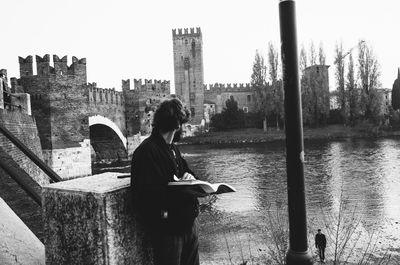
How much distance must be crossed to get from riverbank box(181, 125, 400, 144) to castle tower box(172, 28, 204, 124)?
1354cm

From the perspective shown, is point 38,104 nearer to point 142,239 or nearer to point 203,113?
point 142,239

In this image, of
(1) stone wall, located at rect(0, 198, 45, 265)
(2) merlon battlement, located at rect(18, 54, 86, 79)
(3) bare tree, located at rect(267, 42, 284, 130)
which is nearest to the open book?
(1) stone wall, located at rect(0, 198, 45, 265)

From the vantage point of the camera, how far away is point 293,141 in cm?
218

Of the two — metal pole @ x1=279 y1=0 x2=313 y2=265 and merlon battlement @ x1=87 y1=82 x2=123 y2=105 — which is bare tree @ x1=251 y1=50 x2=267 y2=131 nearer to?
merlon battlement @ x1=87 y1=82 x2=123 y2=105

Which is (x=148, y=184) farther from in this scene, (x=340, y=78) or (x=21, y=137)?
(x=340, y=78)

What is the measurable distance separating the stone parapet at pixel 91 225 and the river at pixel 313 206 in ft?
7.89

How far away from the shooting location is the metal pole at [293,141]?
2.14m

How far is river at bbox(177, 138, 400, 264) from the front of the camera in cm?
891

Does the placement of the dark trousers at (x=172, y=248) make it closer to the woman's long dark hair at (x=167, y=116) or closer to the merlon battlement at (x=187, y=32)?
the woman's long dark hair at (x=167, y=116)

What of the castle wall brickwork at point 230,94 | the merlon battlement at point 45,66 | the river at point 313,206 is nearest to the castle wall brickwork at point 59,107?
the merlon battlement at point 45,66

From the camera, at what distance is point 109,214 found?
1921 mm

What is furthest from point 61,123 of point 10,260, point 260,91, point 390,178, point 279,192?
point 260,91

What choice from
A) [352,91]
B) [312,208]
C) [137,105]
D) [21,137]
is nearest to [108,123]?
[137,105]

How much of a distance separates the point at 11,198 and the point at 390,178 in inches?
695
